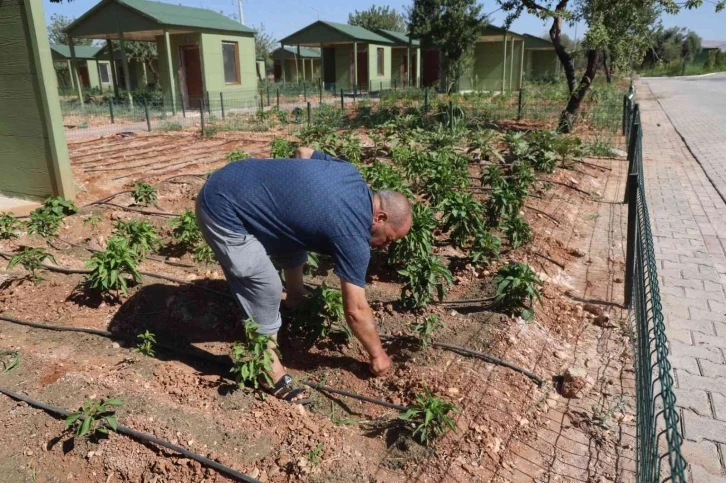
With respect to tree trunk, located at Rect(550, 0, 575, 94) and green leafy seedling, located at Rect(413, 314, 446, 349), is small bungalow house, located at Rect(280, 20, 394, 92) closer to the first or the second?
tree trunk, located at Rect(550, 0, 575, 94)

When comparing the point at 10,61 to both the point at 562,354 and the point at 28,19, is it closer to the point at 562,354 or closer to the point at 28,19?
the point at 28,19

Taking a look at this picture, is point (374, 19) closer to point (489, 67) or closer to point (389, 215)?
point (489, 67)

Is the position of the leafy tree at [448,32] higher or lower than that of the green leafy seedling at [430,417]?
higher

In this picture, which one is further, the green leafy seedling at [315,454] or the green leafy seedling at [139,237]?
the green leafy seedling at [139,237]

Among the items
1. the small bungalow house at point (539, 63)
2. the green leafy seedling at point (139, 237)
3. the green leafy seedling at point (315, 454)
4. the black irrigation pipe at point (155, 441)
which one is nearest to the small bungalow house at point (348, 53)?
the small bungalow house at point (539, 63)

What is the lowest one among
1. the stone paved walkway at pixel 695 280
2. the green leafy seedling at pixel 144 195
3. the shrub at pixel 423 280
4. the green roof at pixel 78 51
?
the stone paved walkway at pixel 695 280

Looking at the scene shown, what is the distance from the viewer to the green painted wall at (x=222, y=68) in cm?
1970

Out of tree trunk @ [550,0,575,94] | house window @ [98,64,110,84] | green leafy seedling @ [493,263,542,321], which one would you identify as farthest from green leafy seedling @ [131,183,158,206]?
house window @ [98,64,110,84]

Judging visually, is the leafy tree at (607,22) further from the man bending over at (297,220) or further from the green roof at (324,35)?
the green roof at (324,35)

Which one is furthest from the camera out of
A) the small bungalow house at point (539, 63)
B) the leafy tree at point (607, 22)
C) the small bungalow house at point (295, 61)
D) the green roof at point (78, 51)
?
the small bungalow house at point (295, 61)

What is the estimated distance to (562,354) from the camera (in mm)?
3748

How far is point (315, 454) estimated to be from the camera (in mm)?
2701

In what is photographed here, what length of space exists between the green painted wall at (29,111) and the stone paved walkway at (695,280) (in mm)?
6442

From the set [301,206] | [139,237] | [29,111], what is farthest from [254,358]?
[29,111]
